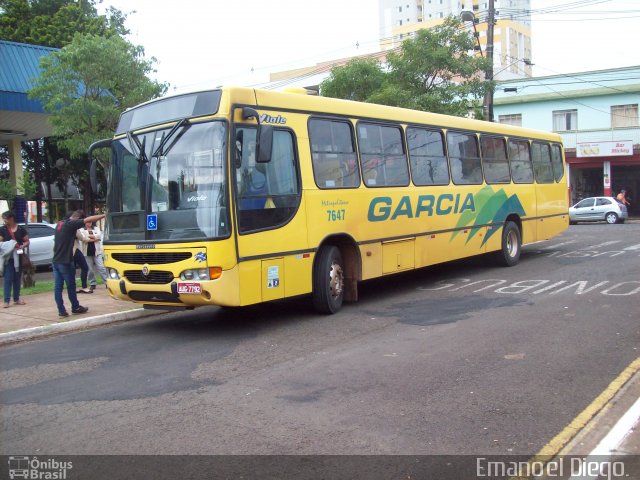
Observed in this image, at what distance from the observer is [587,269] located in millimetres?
13609

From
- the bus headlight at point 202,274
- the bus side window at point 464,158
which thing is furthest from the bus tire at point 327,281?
the bus side window at point 464,158

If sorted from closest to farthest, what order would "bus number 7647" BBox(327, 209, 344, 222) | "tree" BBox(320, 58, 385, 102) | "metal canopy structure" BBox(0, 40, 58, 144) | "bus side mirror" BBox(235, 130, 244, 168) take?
1. "bus side mirror" BBox(235, 130, 244, 168)
2. "bus number 7647" BBox(327, 209, 344, 222)
3. "metal canopy structure" BBox(0, 40, 58, 144)
4. "tree" BBox(320, 58, 385, 102)

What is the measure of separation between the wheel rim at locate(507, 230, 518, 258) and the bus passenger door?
7.26 metres

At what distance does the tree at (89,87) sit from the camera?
593 inches

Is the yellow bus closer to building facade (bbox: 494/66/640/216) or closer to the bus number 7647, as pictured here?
the bus number 7647

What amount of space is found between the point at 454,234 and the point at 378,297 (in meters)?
2.44

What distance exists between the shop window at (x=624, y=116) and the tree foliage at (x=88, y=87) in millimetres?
28741

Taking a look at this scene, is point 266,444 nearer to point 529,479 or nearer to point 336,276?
point 529,479

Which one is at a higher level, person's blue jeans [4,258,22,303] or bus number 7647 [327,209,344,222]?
bus number 7647 [327,209,344,222]

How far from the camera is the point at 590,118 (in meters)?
36.0

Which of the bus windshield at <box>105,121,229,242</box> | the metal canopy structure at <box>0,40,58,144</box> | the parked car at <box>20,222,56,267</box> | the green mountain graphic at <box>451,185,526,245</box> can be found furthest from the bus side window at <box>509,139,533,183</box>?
the parked car at <box>20,222,56,267</box>

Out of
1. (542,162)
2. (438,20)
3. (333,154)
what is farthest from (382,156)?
(438,20)

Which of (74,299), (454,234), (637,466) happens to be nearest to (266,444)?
(637,466)

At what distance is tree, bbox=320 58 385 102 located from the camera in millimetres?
21078
